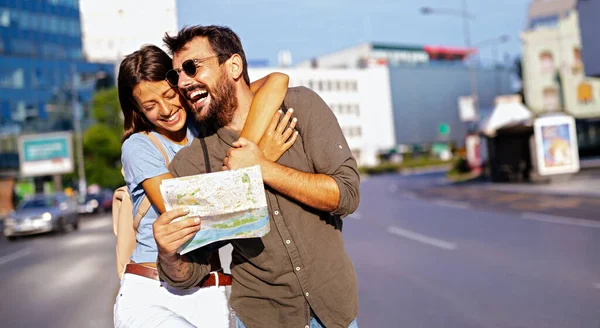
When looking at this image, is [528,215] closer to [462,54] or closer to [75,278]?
[75,278]

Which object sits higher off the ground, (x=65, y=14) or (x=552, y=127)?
(x=65, y=14)

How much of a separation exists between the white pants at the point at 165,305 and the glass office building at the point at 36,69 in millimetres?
68387

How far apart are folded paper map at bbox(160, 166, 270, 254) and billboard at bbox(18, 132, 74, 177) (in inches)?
2044

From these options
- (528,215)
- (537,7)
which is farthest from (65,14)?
(528,215)

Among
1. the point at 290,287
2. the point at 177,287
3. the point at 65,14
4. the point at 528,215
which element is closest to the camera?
the point at 290,287

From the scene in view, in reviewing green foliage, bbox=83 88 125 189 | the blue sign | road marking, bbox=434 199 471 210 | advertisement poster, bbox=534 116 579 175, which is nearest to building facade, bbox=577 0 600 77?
advertisement poster, bbox=534 116 579 175

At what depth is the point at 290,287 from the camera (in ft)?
8.30

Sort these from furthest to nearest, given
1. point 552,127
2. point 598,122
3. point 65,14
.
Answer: point 65,14
point 598,122
point 552,127

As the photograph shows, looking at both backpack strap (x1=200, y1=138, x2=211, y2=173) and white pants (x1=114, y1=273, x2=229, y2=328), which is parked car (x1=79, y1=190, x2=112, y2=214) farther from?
backpack strap (x1=200, y1=138, x2=211, y2=173)

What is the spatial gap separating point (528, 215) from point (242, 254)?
629 inches

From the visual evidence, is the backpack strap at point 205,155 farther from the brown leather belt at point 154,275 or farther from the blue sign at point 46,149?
the blue sign at point 46,149

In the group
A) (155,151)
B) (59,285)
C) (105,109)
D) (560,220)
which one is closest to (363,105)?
(105,109)

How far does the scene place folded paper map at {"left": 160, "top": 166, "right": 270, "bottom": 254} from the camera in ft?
7.38

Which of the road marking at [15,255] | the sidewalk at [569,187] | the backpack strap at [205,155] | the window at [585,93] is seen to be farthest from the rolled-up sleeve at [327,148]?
the window at [585,93]
